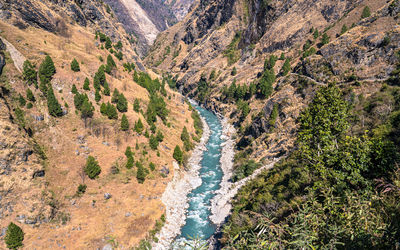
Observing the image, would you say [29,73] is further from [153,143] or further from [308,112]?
[308,112]

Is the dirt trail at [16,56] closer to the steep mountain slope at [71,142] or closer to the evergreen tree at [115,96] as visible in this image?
the steep mountain slope at [71,142]

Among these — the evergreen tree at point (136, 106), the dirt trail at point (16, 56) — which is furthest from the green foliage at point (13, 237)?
the evergreen tree at point (136, 106)

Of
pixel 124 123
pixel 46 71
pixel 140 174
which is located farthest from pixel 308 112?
pixel 46 71

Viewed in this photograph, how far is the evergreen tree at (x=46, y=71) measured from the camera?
64.6 meters

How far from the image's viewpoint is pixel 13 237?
38.3 meters

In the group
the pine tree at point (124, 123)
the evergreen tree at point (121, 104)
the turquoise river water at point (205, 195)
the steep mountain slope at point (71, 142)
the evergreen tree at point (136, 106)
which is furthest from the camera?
the evergreen tree at point (136, 106)

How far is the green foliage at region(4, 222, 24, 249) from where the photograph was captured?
37938 mm

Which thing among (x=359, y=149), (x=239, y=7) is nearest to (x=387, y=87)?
(x=359, y=149)

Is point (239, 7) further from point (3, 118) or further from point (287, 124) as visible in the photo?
point (3, 118)

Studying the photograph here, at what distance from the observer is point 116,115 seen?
7144 centimetres

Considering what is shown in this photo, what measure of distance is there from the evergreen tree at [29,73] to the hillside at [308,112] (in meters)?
67.0

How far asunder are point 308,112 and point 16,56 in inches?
3167

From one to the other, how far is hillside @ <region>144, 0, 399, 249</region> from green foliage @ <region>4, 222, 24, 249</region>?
37.9 meters

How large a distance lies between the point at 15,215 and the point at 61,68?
48611 millimetres
